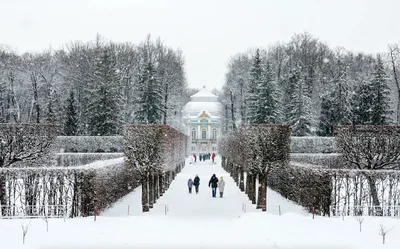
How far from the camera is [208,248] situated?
45.0 ft

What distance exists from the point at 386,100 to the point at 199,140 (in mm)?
43364

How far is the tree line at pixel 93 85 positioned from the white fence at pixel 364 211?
3414 centimetres

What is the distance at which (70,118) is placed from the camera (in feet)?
174

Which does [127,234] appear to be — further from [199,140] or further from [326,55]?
[199,140]

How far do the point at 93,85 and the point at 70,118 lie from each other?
507 cm

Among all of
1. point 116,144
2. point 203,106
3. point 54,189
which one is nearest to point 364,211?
point 54,189

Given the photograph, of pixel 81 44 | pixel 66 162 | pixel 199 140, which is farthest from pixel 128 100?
pixel 199 140

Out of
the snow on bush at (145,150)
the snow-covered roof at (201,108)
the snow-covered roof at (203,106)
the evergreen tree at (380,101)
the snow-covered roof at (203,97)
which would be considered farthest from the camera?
the snow-covered roof at (203,97)

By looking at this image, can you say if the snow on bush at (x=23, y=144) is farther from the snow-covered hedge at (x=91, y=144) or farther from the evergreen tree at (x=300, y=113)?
the evergreen tree at (x=300, y=113)

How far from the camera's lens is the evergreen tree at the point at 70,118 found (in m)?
52.8

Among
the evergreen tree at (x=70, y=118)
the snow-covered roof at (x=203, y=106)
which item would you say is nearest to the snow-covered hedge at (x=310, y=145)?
the evergreen tree at (x=70, y=118)

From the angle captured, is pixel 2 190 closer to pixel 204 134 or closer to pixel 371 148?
pixel 371 148

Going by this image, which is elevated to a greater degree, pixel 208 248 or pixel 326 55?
pixel 326 55

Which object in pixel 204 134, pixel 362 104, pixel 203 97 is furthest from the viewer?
pixel 203 97
